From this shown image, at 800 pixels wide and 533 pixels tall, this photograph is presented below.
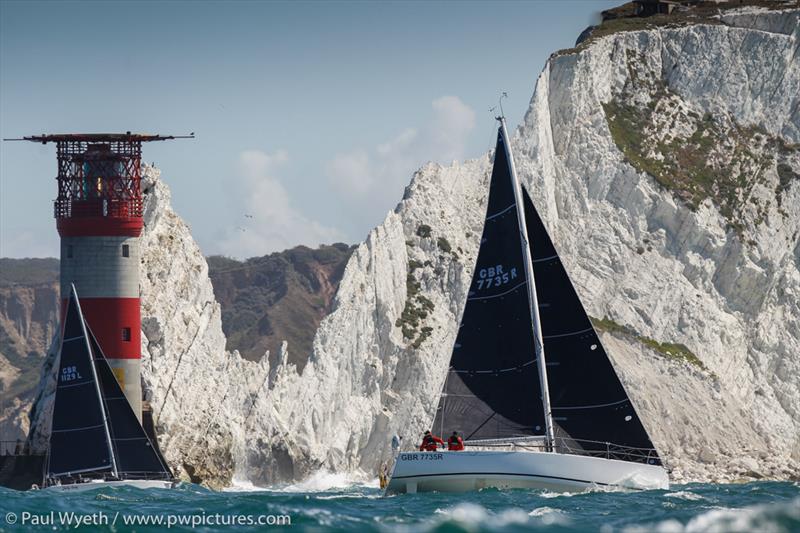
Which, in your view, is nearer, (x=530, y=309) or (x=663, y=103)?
(x=530, y=309)

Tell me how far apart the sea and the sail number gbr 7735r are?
5.85 meters

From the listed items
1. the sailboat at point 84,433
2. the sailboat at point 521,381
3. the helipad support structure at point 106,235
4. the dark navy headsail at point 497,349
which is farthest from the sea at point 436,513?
the helipad support structure at point 106,235

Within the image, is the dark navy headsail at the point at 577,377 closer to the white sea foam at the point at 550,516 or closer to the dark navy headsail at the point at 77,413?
the white sea foam at the point at 550,516

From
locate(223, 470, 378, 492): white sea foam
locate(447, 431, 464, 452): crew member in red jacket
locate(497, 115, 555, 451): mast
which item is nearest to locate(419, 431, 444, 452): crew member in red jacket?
locate(447, 431, 464, 452): crew member in red jacket

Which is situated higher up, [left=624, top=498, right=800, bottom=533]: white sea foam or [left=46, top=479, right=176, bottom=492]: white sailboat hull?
[left=624, top=498, right=800, bottom=533]: white sea foam

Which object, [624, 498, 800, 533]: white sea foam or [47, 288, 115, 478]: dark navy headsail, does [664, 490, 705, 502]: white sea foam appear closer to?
[624, 498, 800, 533]: white sea foam

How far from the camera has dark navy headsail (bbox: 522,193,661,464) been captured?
4219 cm

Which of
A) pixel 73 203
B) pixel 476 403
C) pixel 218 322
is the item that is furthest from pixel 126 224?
pixel 476 403

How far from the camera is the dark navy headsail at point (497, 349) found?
42562 millimetres

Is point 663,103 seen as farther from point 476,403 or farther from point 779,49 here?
point 476,403

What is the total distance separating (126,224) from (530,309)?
27.0 meters

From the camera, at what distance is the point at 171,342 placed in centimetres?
6669

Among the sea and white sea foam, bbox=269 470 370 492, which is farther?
white sea foam, bbox=269 470 370 492

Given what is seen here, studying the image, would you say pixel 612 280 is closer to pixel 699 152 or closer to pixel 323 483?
pixel 699 152
